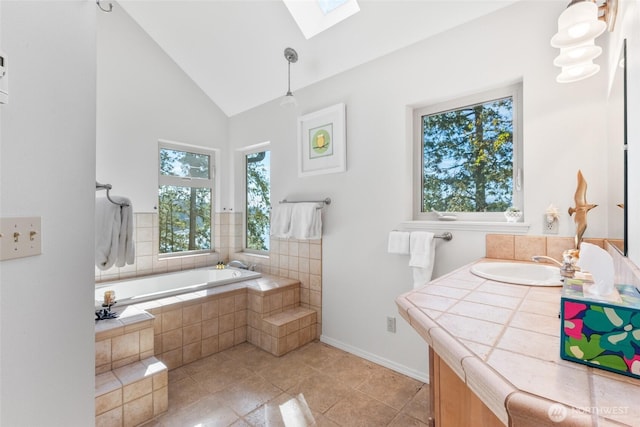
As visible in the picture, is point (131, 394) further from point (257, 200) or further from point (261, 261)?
point (257, 200)

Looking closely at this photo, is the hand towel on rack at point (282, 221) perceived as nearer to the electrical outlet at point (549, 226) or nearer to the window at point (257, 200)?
the window at point (257, 200)

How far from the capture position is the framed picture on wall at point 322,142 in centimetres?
244

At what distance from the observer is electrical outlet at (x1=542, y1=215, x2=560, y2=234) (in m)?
1.55

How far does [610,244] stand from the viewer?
4.08ft

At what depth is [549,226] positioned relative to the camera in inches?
61.6

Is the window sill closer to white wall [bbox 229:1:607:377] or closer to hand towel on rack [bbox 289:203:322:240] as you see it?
white wall [bbox 229:1:607:377]

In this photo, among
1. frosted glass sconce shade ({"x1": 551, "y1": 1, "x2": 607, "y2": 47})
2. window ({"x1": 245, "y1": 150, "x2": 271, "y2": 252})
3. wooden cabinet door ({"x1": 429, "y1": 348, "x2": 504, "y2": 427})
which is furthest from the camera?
window ({"x1": 245, "y1": 150, "x2": 271, "y2": 252})

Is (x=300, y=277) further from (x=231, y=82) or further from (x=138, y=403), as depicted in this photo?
(x=231, y=82)

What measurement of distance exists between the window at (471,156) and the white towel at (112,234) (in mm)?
1980

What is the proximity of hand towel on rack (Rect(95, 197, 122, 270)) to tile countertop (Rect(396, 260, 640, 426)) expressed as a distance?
1.72 m

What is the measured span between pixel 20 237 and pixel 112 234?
1.08 meters

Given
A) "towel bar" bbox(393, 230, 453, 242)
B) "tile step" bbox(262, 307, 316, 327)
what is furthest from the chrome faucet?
"tile step" bbox(262, 307, 316, 327)

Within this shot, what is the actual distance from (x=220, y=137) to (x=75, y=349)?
300 centimetres

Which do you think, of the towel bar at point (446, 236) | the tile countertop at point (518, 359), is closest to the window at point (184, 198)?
the towel bar at point (446, 236)
